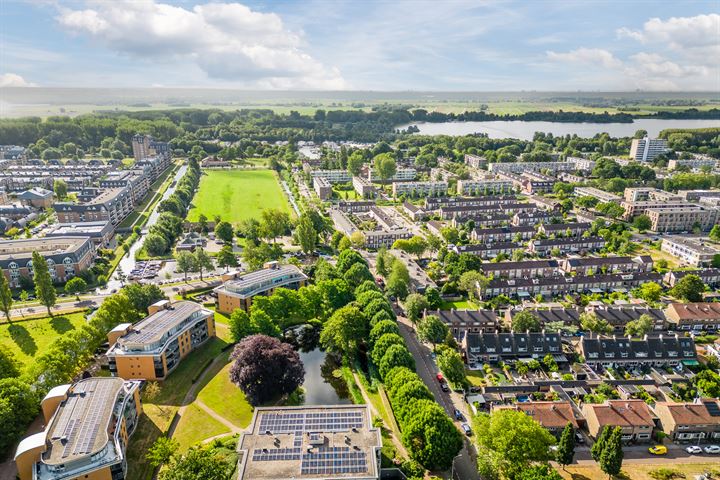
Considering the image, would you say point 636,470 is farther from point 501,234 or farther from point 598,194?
point 598,194

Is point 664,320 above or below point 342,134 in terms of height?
below

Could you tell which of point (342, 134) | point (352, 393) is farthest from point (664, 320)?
point (342, 134)

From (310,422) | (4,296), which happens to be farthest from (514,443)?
(4,296)

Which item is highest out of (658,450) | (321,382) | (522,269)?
(522,269)

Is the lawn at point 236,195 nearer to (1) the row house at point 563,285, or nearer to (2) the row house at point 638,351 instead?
(1) the row house at point 563,285

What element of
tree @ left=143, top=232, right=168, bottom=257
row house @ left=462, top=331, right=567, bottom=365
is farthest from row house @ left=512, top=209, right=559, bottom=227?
tree @ left=143, top=232, right=168, bottom=257

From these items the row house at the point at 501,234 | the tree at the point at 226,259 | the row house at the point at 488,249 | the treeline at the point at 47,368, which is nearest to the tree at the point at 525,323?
the row house at the point at 488,249

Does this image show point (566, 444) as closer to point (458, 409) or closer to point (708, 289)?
point (458, 409)

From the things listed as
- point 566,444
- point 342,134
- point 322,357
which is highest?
point 342,134
